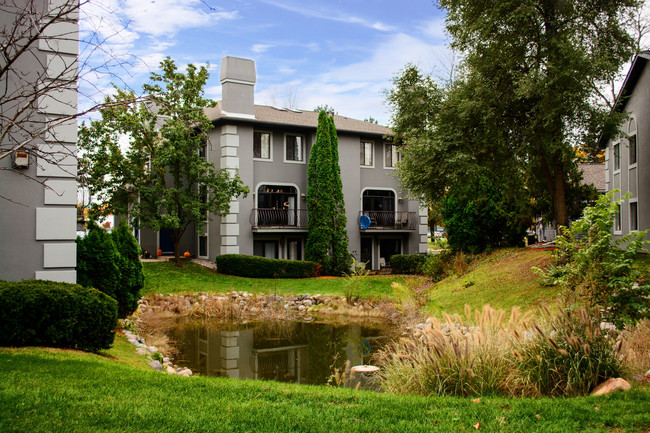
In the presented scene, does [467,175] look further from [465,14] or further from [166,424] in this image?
[166,424]

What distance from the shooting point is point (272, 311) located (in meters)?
16.6

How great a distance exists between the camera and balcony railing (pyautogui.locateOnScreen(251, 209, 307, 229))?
25.4 meters

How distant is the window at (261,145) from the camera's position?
85.1 feet

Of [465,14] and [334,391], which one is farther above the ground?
[465,14]

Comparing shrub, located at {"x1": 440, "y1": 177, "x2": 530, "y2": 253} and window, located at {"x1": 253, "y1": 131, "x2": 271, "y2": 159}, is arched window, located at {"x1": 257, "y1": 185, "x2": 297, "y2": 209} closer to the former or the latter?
window, located at {"x1": 253, "y1": 131, "x2": 271, "y2": 159}

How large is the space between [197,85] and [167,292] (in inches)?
367

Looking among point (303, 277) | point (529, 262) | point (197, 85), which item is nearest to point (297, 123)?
A: point (197, 85)

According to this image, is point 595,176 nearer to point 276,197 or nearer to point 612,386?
point 276,197

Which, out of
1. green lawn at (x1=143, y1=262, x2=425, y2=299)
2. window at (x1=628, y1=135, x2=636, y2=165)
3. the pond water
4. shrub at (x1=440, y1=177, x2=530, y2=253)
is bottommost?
the pond water

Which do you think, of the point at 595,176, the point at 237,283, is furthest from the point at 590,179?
the point at 237,283

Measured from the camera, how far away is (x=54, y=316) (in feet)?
23.2

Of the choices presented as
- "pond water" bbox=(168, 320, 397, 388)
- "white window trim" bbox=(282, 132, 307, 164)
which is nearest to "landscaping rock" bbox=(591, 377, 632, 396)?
"pond water" bbox=(168, 320, 397, 388)

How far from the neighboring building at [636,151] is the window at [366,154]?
11799 mm

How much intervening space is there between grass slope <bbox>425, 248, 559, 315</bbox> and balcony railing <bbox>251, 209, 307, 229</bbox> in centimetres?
940
